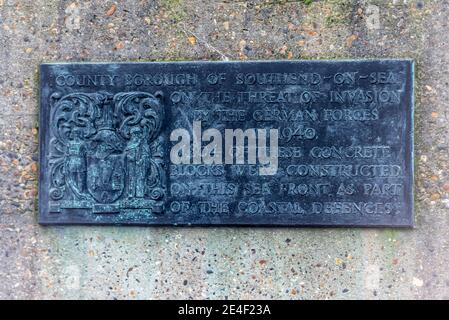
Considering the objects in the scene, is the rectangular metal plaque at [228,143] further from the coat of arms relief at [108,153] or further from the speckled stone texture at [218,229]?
the speckled stone texture at [218,229]

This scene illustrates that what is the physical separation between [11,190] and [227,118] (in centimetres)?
143

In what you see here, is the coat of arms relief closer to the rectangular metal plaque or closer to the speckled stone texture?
the rectangular metal plaque

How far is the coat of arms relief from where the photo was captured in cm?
355

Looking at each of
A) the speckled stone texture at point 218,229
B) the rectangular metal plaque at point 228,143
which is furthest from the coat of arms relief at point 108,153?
the speckled stone texture at point 218,229

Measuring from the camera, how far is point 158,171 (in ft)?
11.6

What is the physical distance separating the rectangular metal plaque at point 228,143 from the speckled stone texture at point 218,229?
108 millimetres

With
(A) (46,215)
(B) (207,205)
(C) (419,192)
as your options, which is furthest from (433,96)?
(A) (46,215)

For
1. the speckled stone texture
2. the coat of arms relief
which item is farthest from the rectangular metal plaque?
the speckled stone texture

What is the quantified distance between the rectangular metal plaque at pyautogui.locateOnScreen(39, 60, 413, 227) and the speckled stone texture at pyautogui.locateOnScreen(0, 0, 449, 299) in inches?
4.3

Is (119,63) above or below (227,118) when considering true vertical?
above

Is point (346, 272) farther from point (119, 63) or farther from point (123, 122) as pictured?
point (119, 63)

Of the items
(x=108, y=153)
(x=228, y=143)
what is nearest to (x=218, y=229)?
(x=228, y=143)

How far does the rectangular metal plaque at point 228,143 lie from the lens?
347 cm

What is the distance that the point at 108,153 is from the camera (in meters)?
3.58
